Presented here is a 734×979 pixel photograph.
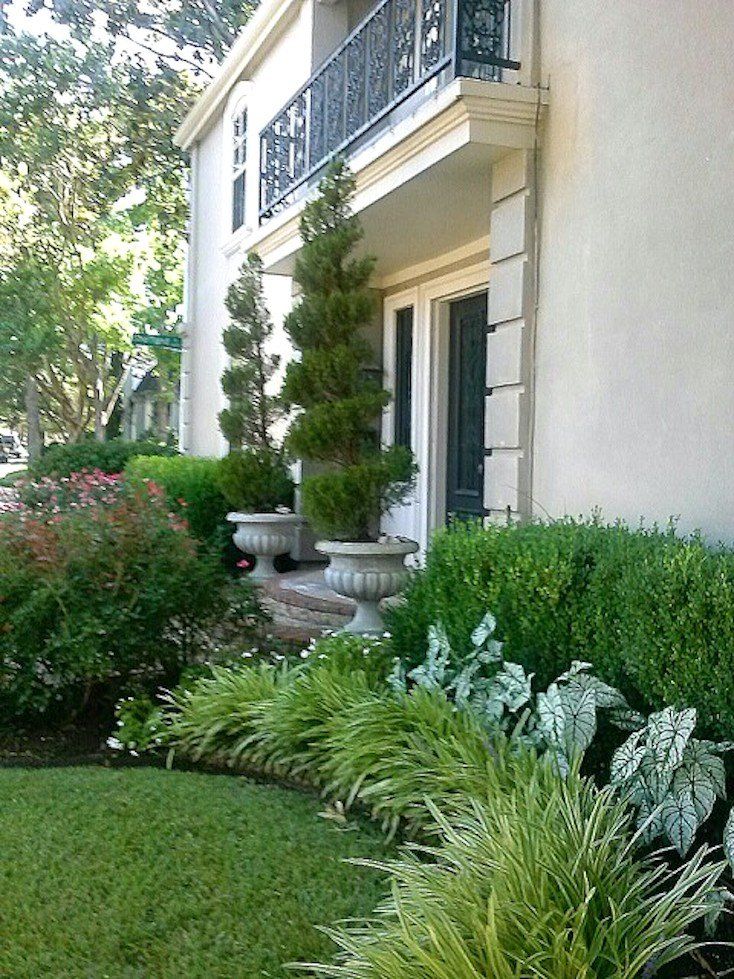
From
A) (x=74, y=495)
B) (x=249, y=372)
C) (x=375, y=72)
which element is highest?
(x=375, y=72)

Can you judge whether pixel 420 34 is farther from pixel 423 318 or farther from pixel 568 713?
pixel 568 713

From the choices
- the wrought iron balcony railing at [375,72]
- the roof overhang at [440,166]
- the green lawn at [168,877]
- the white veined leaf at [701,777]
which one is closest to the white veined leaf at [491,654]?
the green lawn at [168,877]

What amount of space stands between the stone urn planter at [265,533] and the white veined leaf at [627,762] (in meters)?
6.30

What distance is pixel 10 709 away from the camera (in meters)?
5.68

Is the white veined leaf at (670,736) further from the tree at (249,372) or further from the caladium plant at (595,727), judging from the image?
the tree at (249,372)

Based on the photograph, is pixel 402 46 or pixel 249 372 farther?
pixel 249 372

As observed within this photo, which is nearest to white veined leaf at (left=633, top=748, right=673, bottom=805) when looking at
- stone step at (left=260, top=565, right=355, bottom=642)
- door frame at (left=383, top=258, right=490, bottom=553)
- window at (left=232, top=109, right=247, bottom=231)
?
stone step at (left=260, top=565, right=355, bottom=642)

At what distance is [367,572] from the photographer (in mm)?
6602

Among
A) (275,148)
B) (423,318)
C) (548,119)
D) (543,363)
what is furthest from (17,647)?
(275,148)

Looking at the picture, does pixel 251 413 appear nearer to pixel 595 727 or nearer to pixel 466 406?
pixel 466 406

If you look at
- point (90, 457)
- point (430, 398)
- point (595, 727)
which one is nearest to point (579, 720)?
point (595, 727)

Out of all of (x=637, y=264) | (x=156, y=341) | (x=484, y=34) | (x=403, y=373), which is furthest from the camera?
(x=156, y=341)

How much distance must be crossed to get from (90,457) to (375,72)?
8.68m

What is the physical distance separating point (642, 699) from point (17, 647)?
11.1 ft
